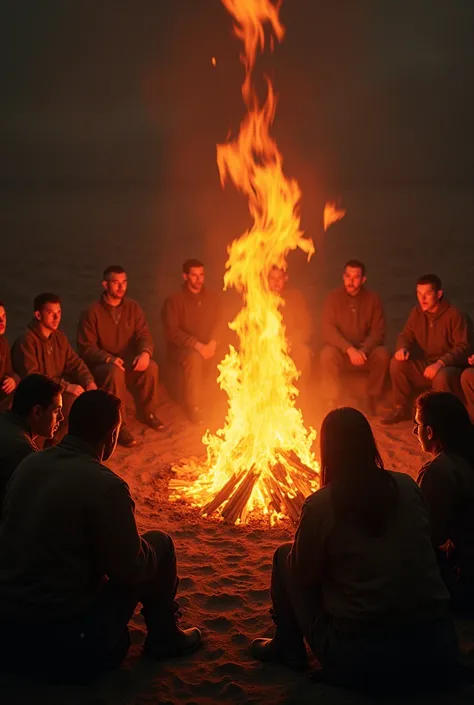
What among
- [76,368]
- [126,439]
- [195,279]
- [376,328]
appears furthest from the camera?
[195,279]

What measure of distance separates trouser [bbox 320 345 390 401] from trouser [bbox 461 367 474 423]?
3.58 ft

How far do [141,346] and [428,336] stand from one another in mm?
3566

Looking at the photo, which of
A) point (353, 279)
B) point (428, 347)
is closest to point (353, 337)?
point (353, 279)

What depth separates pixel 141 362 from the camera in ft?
28.0

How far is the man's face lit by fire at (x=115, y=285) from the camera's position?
855 centimetres

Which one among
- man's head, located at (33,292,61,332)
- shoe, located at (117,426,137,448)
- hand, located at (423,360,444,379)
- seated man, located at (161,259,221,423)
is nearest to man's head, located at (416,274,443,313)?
hand, located at (423,360,444,379)

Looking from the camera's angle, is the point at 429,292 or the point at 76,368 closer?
the point at 76,368

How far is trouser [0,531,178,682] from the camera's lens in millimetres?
3365

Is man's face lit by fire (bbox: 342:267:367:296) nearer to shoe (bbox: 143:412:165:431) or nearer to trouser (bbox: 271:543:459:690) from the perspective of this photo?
shoe (bbox: 143:412:165:431)

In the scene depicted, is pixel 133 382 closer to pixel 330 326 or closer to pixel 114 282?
pixel 114 282

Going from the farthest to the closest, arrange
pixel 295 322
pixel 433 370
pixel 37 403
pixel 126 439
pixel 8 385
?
pixel 295 322 → pixel 433 370 → pixel 126 439 → pixel 8 385 → pixel 37 403

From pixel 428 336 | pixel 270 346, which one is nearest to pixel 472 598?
pixel 270 346

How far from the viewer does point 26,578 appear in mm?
3295

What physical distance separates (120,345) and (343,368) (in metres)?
2.92
